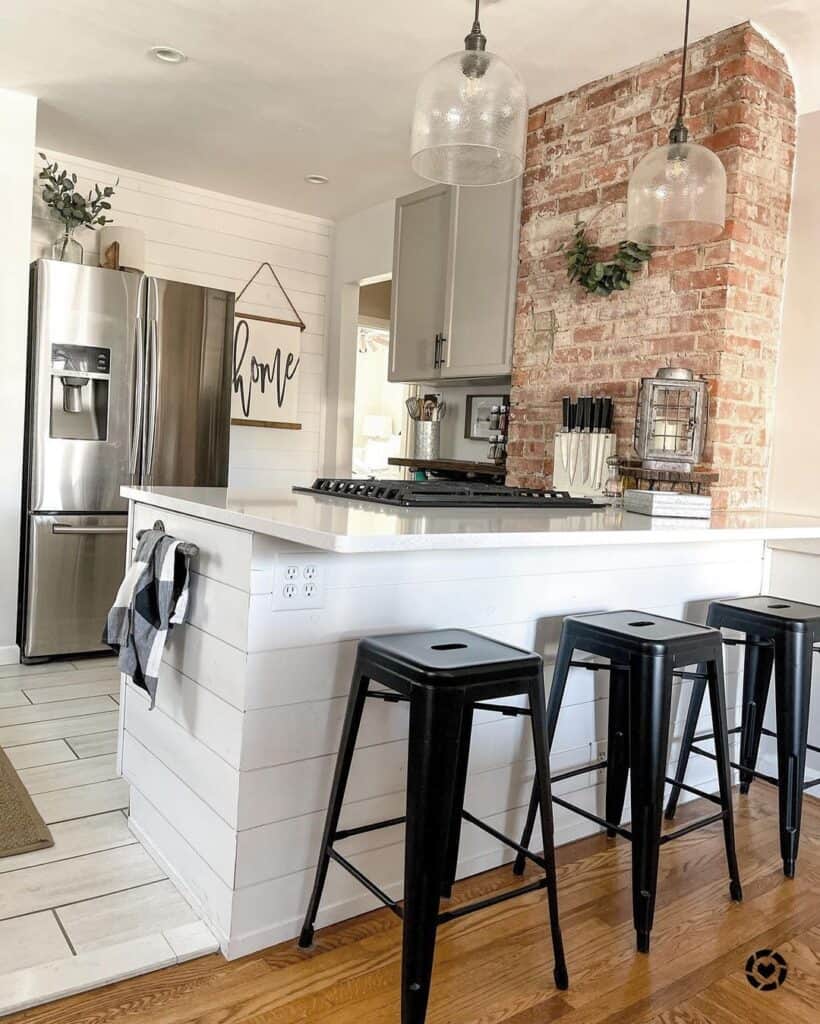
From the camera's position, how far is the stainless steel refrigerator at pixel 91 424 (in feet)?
12.7

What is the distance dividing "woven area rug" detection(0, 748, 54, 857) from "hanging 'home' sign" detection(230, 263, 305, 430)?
2769 mm

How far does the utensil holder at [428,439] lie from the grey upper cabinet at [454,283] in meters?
0.32

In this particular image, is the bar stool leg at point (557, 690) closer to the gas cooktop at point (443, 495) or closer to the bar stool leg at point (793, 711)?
the gas cooktop at point (443, 495)

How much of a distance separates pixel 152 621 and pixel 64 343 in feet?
7.84

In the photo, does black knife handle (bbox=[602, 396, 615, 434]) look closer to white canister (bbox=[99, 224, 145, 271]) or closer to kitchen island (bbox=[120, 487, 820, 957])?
kitchen island (bbox=[120, 487, 820, 957])

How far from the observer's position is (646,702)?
1884 millimetres

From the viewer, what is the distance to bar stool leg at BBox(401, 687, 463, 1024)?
1.50 metres

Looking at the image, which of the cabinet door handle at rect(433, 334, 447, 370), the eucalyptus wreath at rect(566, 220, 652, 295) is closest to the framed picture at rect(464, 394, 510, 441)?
the cabinet door handle at rect(433, 334, 447, 370)

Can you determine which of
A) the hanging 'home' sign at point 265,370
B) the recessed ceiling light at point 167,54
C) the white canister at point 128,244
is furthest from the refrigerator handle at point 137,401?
the recessed ceiling light at point 167,54

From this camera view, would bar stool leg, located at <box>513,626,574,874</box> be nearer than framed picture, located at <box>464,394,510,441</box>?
Yes

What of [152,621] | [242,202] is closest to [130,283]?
[242,202]

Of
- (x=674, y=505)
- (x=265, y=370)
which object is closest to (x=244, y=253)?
(x=265, y=370)

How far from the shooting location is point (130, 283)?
4.02 metres

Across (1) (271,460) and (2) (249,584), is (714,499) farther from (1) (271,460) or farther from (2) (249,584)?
(1) (271,460)
